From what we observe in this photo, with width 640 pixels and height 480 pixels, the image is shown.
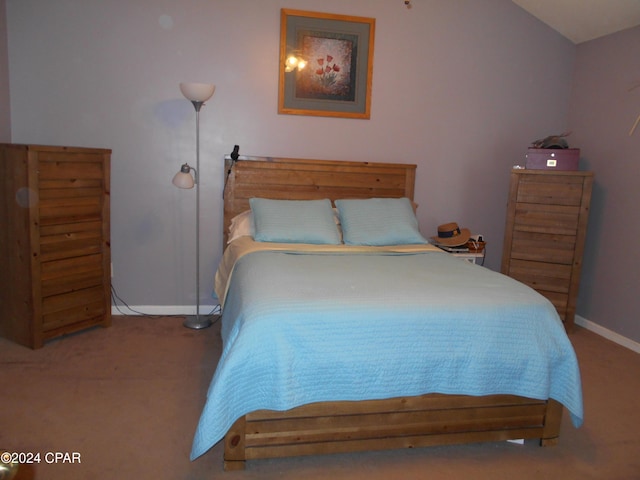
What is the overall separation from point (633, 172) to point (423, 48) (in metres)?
1.77

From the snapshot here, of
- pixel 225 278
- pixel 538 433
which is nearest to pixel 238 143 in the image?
pixel 225 278

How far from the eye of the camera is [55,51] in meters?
3.39

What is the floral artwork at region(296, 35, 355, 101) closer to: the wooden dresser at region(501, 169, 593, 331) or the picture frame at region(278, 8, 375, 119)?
the picture frame at region(278, 8, 375, 119)

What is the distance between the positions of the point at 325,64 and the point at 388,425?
270 centimetres

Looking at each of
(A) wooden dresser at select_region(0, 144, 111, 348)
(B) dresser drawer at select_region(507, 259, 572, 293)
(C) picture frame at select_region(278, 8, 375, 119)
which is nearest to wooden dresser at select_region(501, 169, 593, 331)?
(B) dresser drawer at select_region(507, 259, 572, 293)

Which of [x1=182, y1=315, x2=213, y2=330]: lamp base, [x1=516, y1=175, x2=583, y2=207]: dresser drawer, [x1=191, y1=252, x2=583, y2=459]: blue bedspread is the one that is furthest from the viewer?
[x1=516, y1=175, x2=583, y2=207]: dresser drawer

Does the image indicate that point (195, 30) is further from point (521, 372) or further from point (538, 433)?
point (538, 433)

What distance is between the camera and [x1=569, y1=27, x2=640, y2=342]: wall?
11.4ft

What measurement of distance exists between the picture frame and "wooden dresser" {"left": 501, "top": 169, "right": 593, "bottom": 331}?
1350mm

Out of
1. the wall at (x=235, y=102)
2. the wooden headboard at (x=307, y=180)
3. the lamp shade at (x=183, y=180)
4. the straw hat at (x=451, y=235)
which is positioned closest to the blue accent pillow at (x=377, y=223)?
the wooden headboard at (x=307, y=180)

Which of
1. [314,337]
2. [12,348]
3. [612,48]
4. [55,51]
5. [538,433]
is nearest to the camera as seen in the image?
[314,337]

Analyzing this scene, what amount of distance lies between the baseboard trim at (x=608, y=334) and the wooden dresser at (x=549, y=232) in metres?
0.25

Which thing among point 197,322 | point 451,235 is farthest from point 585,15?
point 197,322

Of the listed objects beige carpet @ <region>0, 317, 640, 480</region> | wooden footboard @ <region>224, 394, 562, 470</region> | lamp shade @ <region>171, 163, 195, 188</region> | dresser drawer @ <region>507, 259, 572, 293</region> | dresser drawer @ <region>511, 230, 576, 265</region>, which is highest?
lamp shade @ <region>171, 163, 195, 188</region>
